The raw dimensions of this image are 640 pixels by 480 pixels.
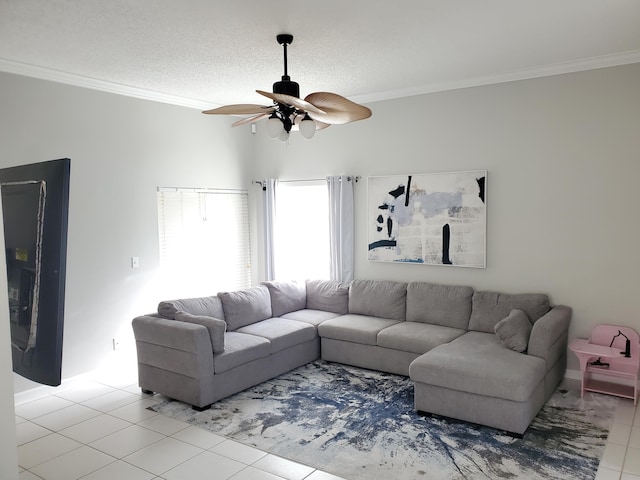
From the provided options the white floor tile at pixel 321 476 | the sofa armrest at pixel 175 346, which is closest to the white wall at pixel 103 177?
the sofa armrest at pixel 175 346

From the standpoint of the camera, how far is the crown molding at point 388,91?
13.5ft

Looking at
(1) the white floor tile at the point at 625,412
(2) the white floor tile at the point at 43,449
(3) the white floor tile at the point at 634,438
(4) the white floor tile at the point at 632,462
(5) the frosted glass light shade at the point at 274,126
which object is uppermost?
(5) the frosted glass light shade at the point at 274,126

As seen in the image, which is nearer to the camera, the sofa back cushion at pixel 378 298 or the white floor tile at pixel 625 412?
the white floor tile at pixel 625 412

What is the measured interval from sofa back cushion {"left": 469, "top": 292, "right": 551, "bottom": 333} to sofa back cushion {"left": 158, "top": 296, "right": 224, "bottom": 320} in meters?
2.52

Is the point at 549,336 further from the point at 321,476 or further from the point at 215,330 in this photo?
the point at 215,330

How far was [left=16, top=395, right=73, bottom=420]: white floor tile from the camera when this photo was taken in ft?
13.2

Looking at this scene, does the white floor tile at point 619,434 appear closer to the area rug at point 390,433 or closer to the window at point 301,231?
the area rug at point 390,433

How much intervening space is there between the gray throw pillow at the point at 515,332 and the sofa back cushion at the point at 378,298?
1302 mm

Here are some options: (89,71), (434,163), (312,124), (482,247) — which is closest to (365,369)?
(482,247)

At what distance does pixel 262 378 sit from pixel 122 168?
2599 millimetres

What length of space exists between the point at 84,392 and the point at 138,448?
1.38m

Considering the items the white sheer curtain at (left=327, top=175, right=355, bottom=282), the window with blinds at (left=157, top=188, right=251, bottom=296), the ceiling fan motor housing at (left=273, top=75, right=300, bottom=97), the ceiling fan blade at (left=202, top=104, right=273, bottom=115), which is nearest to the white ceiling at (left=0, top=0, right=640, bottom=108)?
the ceiling fan motor housing at (left=273, top=75, right=300, bottom=97)

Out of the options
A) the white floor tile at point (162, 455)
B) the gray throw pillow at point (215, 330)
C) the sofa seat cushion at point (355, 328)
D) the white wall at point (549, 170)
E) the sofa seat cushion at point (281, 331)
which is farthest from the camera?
the sofa seat cushion at point (355, 328)

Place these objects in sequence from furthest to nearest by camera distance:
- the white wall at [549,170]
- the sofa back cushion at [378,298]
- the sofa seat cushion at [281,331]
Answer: the sofa back cushion at [378,298], the sofa seat cushion at [281,331], the white wall at [549,170]
